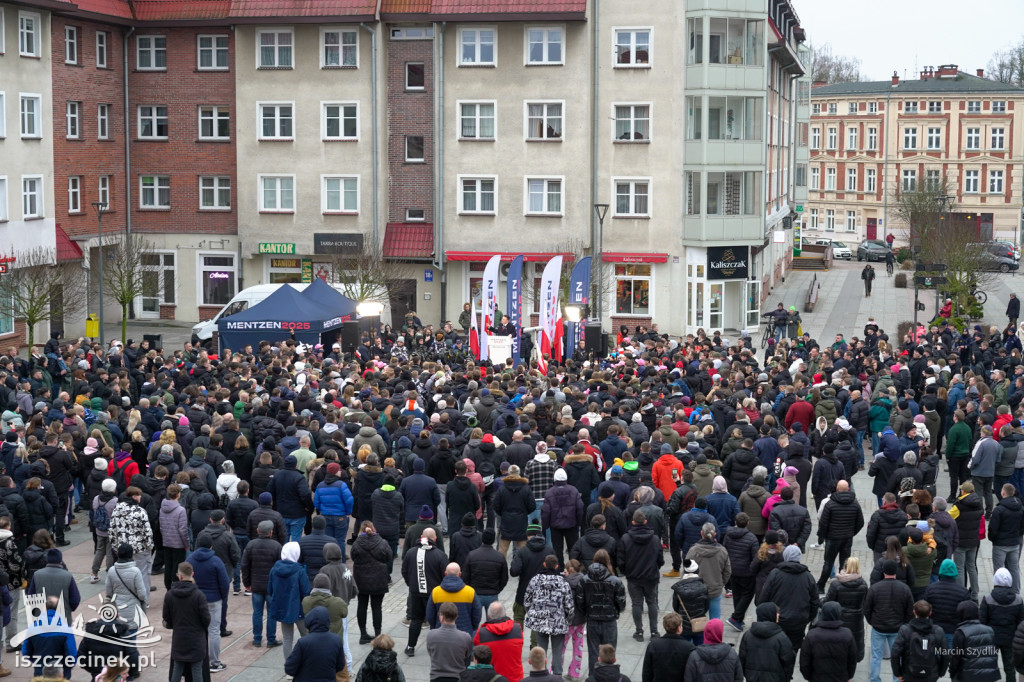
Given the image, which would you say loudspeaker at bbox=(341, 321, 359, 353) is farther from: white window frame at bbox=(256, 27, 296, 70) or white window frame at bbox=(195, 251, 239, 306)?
white window frame at bbox=(256, 27, 296, 70)

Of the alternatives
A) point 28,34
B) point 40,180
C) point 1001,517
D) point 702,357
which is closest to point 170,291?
point 40,180

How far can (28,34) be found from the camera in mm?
42062

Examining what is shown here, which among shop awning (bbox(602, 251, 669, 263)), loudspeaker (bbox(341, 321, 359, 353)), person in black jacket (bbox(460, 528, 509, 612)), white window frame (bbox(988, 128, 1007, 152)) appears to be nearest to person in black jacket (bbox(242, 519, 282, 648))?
person in black jacket (bbox(460, 528, 509, 612))

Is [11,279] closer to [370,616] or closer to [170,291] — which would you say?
[170,291]

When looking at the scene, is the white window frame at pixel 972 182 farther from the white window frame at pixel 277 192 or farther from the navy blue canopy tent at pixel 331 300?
the navy blue canopy tent at pixel 331 300

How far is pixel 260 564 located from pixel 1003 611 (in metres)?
7.89

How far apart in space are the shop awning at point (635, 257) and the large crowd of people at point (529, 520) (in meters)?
18.7

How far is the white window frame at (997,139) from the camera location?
9194 centimetres

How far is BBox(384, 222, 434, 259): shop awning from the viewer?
45781 mm

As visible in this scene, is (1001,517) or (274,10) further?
(274,10)

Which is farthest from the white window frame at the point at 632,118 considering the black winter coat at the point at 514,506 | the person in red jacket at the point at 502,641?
the person in red jacket at the point at 502,641

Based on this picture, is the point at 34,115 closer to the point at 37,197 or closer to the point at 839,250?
the point at 37,197

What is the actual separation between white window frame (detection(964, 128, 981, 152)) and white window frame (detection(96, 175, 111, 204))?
2572 inches

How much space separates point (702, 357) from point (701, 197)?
54.4 feet
